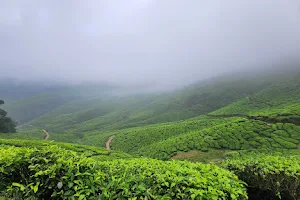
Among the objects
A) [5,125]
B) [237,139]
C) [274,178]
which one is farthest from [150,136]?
[274,178]

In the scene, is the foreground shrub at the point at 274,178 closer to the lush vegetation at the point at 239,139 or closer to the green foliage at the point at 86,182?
the green foliage at the point at 86,182

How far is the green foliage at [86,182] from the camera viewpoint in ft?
16.2

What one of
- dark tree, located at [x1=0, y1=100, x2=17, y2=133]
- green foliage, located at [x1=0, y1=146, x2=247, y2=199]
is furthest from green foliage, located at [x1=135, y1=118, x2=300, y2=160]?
dark tree, located at [x1=0, y1=100, x2=17, y2=133]

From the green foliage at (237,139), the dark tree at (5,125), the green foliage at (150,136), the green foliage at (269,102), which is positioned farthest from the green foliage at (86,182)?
the green foliage at (269,102)

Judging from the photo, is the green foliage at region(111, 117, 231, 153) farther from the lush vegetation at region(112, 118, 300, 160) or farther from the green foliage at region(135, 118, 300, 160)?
the green foliage at region(135, 118, 300, 160)

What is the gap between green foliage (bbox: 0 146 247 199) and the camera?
16.2ft

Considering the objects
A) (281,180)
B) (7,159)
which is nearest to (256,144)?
(281,180)

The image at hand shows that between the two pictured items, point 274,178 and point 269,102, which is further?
point 269,102

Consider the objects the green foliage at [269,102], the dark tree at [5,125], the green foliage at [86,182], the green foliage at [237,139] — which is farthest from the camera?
the green foliage at [269,102]

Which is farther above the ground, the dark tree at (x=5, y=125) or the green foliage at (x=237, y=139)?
the dark tree at (x=5, y=125)

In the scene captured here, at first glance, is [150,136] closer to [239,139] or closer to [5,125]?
[239,139]

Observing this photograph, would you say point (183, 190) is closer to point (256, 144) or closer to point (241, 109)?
point (256, 144)

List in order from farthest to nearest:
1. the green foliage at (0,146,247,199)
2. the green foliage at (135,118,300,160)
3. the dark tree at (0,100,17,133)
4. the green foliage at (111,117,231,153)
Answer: the dark tree at (0,100,17,133)
the green foliage at (111,117,231,153)
the green foliage at (135,118,300,160)
the green foliage at (0,146,247,199)

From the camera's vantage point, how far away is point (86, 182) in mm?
5285
